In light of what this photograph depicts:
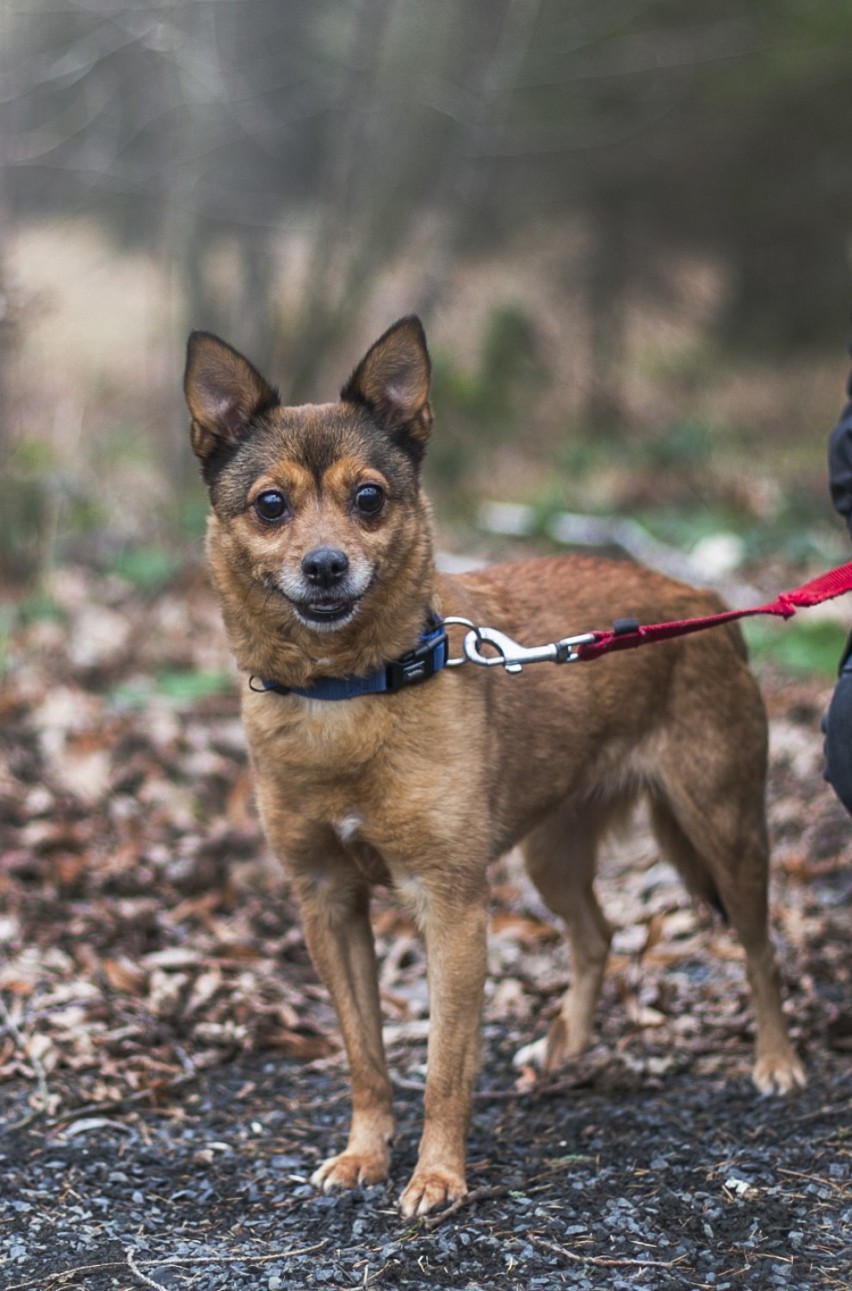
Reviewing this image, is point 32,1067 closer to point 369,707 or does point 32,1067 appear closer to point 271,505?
point 369,707

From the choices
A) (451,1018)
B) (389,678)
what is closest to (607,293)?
(389,678)

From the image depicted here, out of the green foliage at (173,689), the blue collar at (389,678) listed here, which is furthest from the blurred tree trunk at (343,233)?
the blue collar at (389,678)

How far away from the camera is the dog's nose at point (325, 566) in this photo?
3727 millimetres

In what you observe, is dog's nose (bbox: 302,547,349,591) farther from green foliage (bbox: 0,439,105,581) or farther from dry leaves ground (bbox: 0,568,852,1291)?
green foliage (bbox: 0,439,105,581)

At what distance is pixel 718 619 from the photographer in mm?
4223

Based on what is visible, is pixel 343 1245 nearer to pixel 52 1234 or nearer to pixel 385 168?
pixel 52 1234

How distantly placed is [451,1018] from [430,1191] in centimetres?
47

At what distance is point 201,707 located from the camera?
813 cm

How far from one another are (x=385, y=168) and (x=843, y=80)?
5.56 meters

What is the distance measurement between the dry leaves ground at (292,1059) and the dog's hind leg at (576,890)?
0.21 meters

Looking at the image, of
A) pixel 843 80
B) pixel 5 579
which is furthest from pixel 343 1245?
pixel 843 80

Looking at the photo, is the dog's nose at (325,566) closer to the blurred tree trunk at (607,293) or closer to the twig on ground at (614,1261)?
the twig on ground at (614,1261)

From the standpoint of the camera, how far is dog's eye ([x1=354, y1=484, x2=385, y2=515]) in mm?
3975

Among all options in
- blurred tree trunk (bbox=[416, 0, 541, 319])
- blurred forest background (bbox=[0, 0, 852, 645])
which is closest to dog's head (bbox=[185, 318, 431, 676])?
blurred forest background (bbox=[0, 0, 852, 645])
